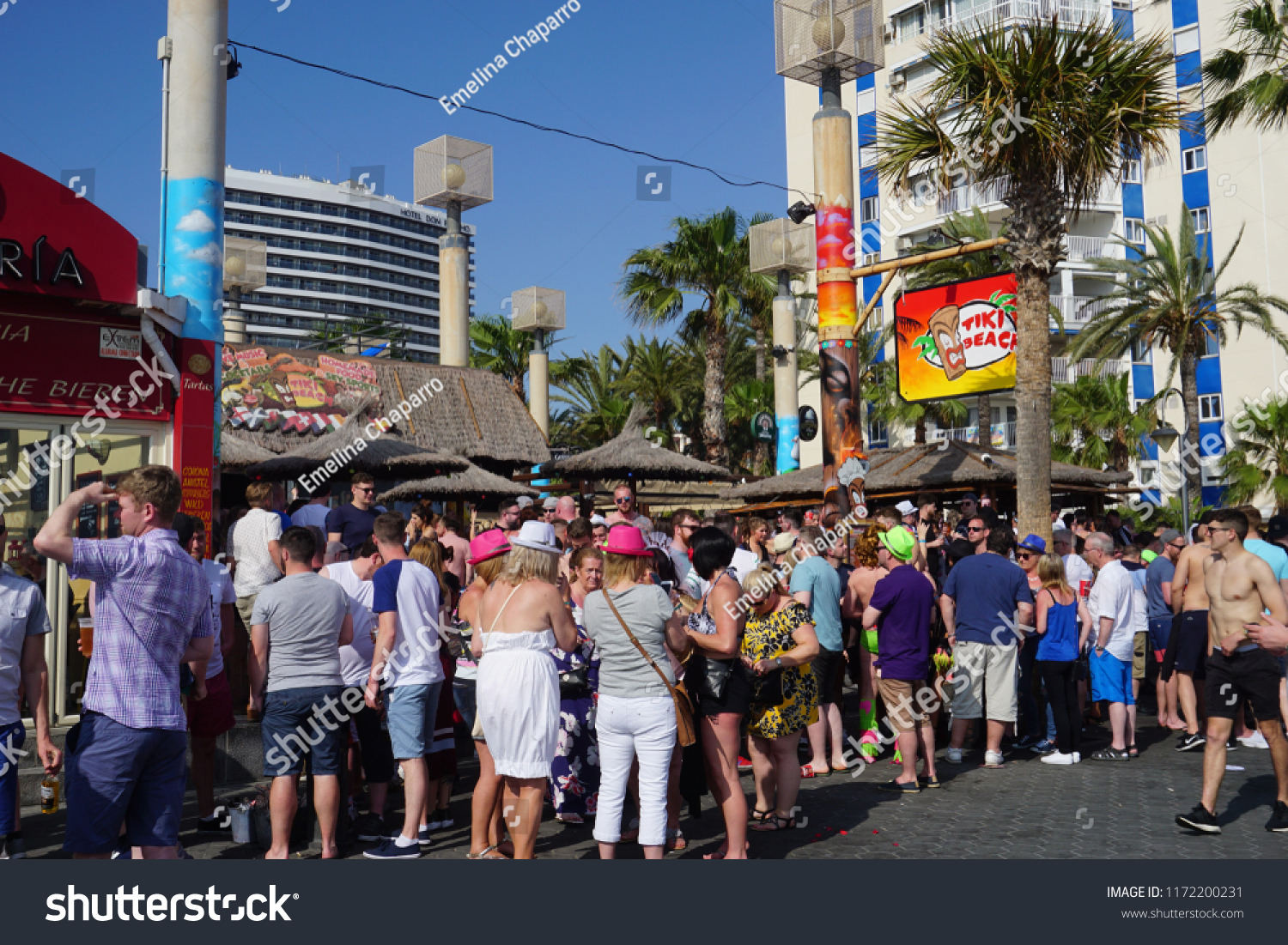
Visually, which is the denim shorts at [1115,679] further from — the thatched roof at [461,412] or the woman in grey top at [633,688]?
the thatched roof at [461,412]

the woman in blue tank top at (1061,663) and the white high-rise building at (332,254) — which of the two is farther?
the white high-rise building at (332,254)

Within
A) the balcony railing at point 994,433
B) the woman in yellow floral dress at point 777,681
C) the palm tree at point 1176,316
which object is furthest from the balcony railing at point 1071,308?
the woman in yellow floral dress at point 777,681

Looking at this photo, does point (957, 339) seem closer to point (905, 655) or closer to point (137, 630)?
point (905, 655)

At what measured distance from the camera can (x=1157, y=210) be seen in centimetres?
4053

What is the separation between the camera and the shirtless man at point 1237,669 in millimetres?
6488

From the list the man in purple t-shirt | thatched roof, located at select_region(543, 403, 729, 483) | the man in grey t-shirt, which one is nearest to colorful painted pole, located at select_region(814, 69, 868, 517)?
thatched roof, located at select_region(543, 403, 729, 483)

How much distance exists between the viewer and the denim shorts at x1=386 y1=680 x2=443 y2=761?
20.1 feet

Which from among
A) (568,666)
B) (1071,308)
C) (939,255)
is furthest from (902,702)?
(1071,308)

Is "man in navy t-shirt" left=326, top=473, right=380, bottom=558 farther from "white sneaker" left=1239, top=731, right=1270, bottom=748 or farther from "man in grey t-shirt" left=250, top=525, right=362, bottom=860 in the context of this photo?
"white sneaker" left=1239, top=731, right=1270, bottom=748

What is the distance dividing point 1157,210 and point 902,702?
38671 millimetres

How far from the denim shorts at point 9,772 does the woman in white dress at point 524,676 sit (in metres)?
2.06

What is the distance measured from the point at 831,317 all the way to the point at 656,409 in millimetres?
27432

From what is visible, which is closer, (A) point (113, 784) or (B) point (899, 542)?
(A) point (113, 784)
